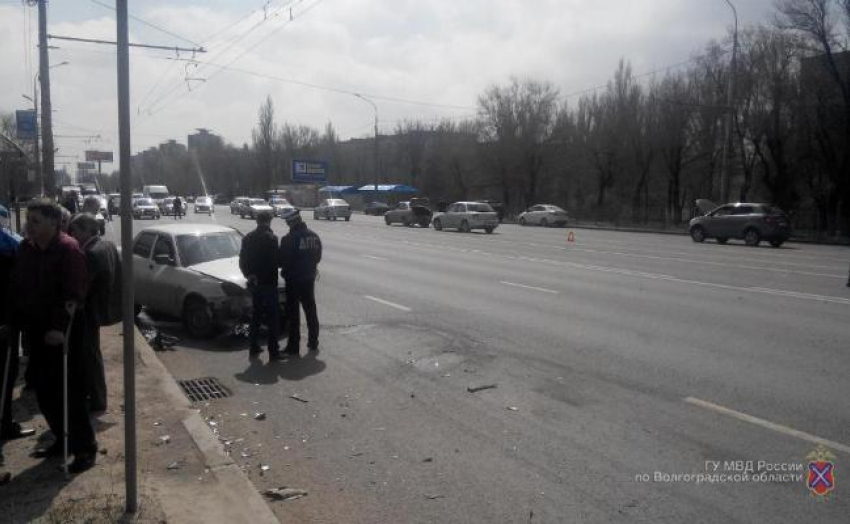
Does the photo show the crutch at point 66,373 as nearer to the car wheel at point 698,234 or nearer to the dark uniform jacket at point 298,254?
the dark uniform jacket at point 298,254

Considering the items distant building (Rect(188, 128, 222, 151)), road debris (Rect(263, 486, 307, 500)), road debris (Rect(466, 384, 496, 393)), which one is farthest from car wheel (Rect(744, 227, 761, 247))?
distant building (Rect(188, 128, 222, 151))

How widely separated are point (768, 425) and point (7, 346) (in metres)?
5.85

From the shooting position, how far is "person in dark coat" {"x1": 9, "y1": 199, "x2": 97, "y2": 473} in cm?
440

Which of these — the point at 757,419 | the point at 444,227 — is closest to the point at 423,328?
the point at 757,419

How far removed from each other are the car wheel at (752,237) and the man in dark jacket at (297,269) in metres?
24.0

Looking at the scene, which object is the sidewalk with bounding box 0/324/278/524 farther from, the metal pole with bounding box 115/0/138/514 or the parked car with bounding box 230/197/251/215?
the parked car with bounding box 230/197/251/215

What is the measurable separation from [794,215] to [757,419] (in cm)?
3824

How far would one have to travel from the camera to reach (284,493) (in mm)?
4504

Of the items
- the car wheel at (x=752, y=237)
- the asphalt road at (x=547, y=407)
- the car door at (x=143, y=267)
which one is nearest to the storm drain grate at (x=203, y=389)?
the asphalt road at (x=547, y=407)

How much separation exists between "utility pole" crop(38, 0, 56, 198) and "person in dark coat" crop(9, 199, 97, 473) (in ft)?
61.9

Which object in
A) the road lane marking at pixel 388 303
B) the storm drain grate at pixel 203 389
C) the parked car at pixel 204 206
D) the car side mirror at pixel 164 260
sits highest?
the parked car at pixel 204 206

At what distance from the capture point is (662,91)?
49031 mm

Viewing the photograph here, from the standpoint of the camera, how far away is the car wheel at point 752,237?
90.0ft

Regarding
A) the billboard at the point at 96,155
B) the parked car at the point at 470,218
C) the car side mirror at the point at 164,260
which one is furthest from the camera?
the billboard at the point at 96,155
